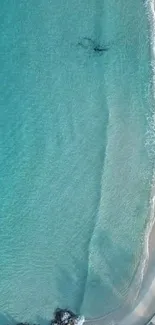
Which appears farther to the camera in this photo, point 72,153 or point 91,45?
point 91,45

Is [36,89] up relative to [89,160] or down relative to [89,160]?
up

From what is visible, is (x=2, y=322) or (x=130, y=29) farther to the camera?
(x=130, y=29)

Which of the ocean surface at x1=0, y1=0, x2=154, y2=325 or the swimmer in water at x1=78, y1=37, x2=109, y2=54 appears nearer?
the ocean surface at x1=0, y1=0, x2=154, y2=325

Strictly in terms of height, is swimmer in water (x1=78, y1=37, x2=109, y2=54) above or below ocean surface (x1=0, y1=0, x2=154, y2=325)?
above

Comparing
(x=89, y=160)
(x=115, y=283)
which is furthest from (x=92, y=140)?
(x=115, y=283)

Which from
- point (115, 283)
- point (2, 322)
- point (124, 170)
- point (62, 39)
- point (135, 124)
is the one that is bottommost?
point (2, 322)

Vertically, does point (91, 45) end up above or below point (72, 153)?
above

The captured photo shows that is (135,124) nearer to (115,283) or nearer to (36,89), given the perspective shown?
(36,89)
